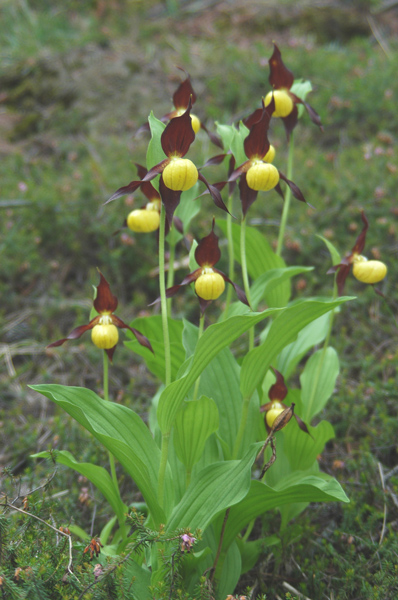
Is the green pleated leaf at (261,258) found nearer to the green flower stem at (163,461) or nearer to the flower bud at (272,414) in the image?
the flower bud at (272,414)

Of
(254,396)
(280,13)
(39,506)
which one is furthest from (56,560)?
(280,13)

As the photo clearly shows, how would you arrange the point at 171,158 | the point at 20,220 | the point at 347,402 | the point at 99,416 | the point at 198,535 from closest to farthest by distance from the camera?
the point at 198,535 → the point at 171,158 → the point at 99,416 → the point at 347,402 → the point at 20,220

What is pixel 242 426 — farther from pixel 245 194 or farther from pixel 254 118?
pixel 254 118

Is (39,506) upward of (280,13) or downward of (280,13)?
downward

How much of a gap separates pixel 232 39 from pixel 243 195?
209 inches

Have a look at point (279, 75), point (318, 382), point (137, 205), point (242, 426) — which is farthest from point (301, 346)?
point (137, 205)

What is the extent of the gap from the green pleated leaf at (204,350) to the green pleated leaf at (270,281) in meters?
0.32

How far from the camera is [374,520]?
175cm

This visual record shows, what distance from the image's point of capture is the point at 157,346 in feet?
5.66

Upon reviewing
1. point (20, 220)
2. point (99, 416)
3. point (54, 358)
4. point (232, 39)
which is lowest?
point (54, 358)

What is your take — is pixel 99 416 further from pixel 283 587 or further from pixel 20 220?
→ pixel 20 220

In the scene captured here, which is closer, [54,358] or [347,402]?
[347,402]

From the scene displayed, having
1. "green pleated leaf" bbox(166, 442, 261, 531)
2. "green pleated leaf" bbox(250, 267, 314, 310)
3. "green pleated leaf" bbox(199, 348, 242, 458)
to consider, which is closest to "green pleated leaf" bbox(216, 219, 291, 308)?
"green pleated leaf" bbox(250, 267, 314, 310)

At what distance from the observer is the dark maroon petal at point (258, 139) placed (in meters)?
1.40
